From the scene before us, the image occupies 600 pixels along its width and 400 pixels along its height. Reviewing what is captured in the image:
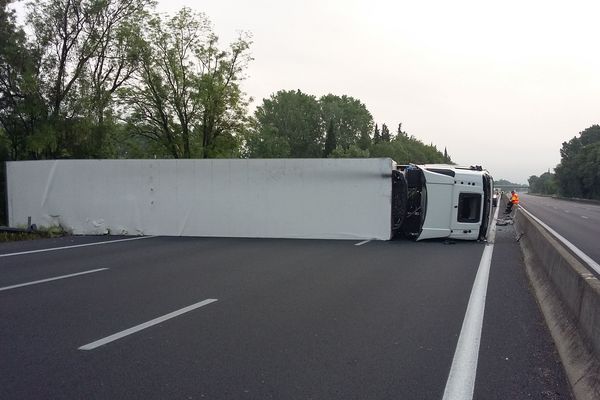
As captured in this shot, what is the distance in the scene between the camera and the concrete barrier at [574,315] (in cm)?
408

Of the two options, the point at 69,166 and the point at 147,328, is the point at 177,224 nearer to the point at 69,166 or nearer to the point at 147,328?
the point at 69,166

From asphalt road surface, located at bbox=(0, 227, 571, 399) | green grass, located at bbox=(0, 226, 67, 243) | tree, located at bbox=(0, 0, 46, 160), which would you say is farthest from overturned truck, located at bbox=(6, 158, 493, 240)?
tree, located at bbox=(0, 0, 46, 160)

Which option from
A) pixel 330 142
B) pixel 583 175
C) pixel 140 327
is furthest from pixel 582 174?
pixel 140 327

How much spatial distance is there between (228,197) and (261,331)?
39.3 feet

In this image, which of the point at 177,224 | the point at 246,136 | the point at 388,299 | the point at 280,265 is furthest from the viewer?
the point at 246,136

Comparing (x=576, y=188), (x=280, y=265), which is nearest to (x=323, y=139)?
(x=576, y=188)

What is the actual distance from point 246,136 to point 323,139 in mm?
74619

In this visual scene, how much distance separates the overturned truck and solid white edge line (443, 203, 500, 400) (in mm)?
7760

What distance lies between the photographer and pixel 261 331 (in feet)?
19.4

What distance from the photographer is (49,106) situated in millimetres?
25188

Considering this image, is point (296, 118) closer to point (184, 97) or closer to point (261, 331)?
point (184, 97)

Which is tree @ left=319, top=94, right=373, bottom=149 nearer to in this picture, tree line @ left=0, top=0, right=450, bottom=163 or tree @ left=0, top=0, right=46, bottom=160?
tree line @ left=0, top=0, right=450, bottom=163

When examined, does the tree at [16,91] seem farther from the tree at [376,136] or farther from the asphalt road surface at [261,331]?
the tree at [376,136]

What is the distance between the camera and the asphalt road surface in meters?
4.28
